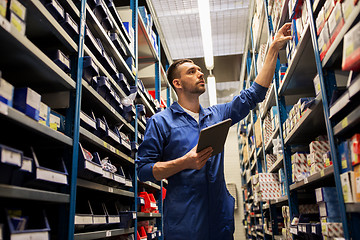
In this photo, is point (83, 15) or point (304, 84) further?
point (304, 84)

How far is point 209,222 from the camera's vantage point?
2064 millimetres

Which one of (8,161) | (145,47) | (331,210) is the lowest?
(331,210)

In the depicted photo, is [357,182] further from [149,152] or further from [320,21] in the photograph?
[149,152]

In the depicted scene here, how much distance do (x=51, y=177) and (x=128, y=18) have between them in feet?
9.59

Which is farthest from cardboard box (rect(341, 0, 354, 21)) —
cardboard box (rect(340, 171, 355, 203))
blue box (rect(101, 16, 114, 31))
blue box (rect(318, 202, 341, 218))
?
blue box (rect(101, 16, 114, 31))

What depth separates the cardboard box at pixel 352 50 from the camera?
1372 millimetres

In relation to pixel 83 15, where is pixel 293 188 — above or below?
below

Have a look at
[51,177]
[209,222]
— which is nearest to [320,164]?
[209,222]

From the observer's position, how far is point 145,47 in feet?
17.1

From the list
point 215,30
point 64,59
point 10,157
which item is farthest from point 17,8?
point 215,30

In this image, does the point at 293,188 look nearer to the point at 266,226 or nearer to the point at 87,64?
the point at 87,64

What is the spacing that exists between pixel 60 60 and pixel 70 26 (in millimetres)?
292

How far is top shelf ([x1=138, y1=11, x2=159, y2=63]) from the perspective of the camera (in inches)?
184

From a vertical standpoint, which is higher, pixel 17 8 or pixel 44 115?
pixel 17 8
